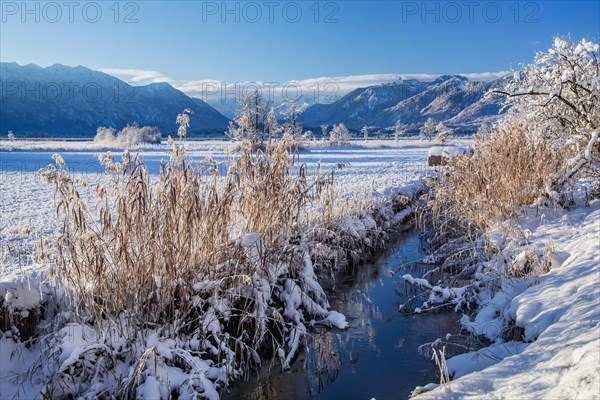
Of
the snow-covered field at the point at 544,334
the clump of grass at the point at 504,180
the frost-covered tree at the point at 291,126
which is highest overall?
the frost-covered tree at the point at 291,126

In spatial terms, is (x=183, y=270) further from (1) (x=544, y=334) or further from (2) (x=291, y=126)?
(2) (x=291, y=126)

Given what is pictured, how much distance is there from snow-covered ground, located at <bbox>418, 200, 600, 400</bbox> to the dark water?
489mm

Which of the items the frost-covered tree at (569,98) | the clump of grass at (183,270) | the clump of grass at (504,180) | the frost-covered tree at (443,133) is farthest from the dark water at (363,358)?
the frost-covered tree at (443,133)

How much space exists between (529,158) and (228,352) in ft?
19.3

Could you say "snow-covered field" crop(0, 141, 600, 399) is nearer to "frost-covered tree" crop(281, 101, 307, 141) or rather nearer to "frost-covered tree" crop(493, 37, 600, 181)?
"frost-covered tree" crop(493, 37, 600, 181)

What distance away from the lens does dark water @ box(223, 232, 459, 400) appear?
13.1 ft

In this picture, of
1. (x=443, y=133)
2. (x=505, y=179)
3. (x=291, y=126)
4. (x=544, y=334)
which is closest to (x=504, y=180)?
(x=505, y=179)

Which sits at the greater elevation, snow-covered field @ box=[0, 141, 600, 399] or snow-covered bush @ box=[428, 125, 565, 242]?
snow-covered bush @ box=[428, 125, 565, 242]

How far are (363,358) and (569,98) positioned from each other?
5111 millimetres

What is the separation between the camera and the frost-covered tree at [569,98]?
586 cm

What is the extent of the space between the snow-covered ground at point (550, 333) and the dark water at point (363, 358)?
49cm

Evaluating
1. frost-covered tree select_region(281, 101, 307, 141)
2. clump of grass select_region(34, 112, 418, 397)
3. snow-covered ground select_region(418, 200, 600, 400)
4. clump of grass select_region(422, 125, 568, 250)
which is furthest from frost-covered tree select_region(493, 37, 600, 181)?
clump of grass select_region(34, 112, 418, 397)

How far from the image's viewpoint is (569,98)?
Answer: 6.95 m

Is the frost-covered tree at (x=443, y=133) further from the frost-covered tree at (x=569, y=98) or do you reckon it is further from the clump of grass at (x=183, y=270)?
the clump of grass at (x=183, y=270)
